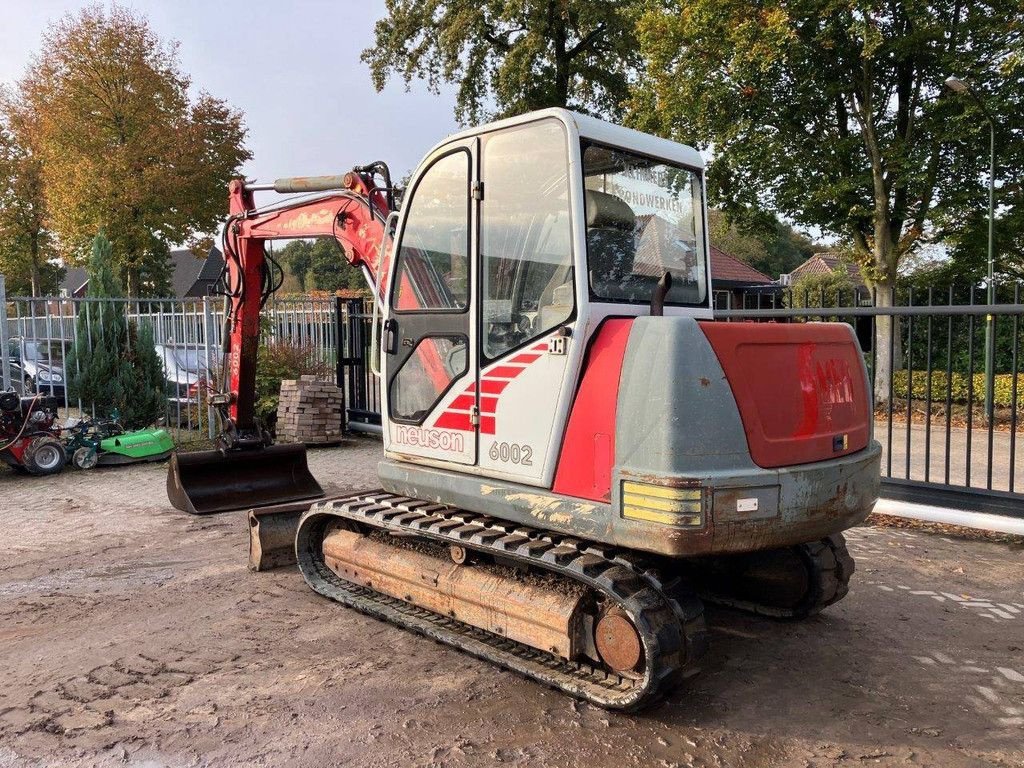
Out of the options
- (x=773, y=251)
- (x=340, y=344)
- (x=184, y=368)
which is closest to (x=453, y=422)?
Answer: (x=340, y=344)

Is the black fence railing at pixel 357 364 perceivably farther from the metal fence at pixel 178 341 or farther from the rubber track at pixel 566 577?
the rubber track at pixel 566 577

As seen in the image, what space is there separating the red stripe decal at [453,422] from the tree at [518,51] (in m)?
19.2

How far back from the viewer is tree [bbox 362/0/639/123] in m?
22.0

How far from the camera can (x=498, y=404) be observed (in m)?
4.04

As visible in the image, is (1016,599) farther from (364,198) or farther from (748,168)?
(748,168)

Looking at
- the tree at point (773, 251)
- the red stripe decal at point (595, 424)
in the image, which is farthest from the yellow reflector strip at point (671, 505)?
the tree at point (773, 251)

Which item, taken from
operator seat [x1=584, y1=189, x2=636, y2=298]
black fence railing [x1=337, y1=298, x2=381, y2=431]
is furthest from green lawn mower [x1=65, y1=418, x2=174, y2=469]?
operator seat [x1=584, y1=189, x2=636, y2=298]

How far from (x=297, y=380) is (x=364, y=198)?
22.2 feet

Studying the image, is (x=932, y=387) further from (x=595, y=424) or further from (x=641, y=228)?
(x=595, y=424)

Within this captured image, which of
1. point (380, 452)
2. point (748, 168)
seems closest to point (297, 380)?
point (380, 452)

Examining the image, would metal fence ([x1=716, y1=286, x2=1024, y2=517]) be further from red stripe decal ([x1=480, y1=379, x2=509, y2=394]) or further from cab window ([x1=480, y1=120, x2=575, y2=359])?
red stripe decal ([x1=480, y1=379, x2=509, y2=394])

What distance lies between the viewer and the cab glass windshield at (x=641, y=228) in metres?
3.84

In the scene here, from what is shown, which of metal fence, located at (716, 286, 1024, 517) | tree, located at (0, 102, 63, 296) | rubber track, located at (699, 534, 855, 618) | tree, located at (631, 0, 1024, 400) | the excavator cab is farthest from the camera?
tree, located at (0, 102, 63, 296)

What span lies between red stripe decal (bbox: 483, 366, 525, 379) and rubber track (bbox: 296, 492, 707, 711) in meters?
0.78
